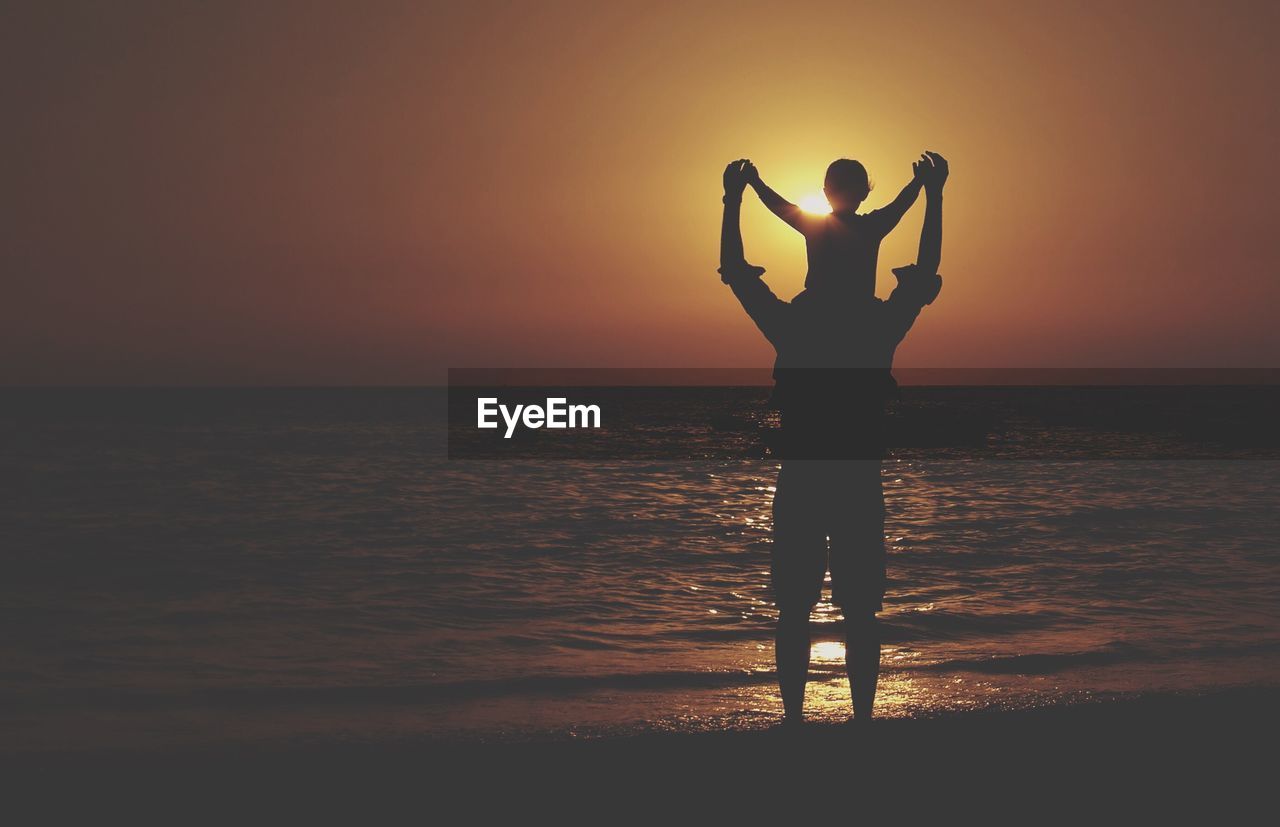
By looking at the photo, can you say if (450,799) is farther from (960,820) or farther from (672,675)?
(672,675)

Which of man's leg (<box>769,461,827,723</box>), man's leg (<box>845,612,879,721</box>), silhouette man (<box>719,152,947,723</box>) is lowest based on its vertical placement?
man's leg (<box>845,612,879,721</box>)

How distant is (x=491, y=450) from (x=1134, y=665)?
125ft

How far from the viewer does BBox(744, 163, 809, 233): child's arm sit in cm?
420

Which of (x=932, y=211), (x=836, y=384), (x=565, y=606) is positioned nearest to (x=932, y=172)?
(x=932, y=211)

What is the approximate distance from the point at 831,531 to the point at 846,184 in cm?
152

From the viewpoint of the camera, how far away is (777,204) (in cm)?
432

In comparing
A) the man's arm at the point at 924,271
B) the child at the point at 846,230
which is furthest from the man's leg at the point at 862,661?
the child at the point at 846,230

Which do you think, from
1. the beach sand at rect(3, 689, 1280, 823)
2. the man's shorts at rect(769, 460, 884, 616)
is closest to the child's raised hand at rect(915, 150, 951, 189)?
the man's shorts at rect(769, 460, 884, 616)

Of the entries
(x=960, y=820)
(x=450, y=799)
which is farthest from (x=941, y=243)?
(x=450, y=799)

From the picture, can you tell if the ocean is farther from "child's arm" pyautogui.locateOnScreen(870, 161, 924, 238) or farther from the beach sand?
"child's arm" pyautogui.locateOnScreen(870, 161, 924, 238)

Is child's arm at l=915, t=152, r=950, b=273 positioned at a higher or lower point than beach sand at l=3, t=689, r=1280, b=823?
higher

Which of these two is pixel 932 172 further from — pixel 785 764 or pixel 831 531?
pixel 785 764

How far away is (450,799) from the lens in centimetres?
509

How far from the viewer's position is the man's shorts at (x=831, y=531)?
14.5 feet
